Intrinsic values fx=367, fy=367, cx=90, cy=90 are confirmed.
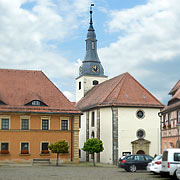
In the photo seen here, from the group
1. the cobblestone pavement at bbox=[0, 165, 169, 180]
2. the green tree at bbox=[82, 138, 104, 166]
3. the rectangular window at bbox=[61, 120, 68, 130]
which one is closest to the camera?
the cobblestone pavement at bbox=[0, 165, 169, 180]

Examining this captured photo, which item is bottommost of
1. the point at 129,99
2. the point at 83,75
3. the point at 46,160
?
the point at 46,160

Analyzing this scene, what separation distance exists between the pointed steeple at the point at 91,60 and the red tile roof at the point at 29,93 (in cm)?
1934

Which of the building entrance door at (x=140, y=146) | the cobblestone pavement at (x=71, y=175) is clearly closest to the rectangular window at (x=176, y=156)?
the cobblestone pavement at (x=71, y=175)

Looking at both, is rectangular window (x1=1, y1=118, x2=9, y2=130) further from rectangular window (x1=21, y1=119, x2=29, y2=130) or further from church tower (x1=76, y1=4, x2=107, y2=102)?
church tower (x1=76, y1=4, x2=107, y2=102)

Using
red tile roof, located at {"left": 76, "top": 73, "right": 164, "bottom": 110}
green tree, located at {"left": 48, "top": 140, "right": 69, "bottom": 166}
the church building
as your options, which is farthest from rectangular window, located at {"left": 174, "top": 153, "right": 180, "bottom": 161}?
red tile roof, located at {"left": 76, "top": 73, "right": 164, "bottom": 110}

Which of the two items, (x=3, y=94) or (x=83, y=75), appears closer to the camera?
(x=3, y=94)

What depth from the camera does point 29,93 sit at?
40906 millimetres

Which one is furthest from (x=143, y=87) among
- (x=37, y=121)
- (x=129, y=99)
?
(x=37, y=121)

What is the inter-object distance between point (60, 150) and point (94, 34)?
3176 cm

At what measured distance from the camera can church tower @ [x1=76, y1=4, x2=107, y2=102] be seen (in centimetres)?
6212

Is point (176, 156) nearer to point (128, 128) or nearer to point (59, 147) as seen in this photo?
point (59, 147)

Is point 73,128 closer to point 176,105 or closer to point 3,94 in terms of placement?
point 3,94

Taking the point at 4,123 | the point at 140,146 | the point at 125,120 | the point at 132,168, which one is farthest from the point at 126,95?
the point at 132,168

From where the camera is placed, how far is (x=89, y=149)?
3972cm
